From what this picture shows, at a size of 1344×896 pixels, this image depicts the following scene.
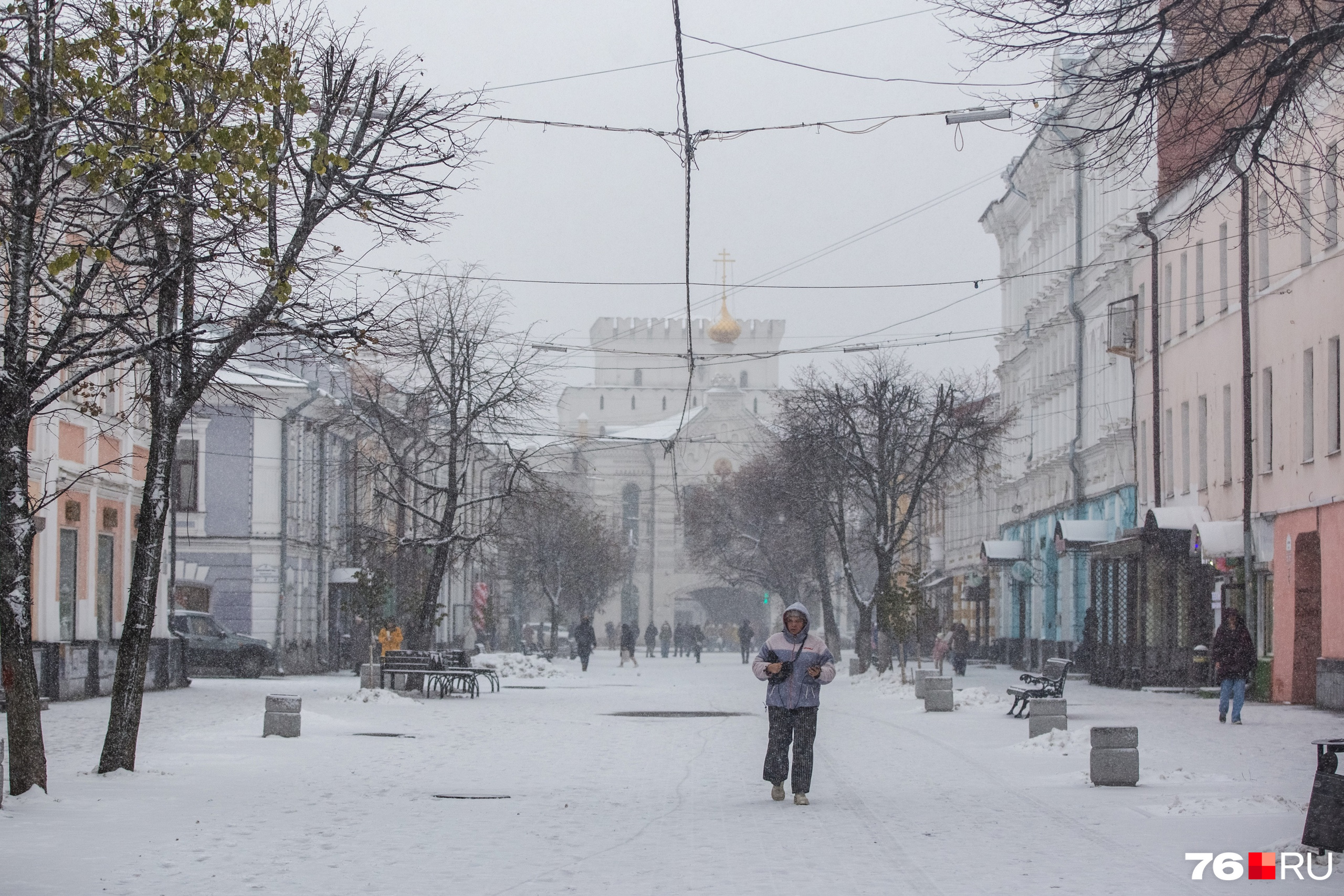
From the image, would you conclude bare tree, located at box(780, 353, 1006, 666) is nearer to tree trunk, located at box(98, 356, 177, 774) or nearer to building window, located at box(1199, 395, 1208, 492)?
building window, located at box(1199, 395, 1208, 492)

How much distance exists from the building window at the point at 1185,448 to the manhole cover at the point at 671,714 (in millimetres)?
12809

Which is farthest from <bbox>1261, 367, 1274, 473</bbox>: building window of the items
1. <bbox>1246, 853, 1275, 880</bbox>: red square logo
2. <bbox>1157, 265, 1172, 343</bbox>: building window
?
<bbox>1246, 853, 1275, 880</bbox>: red square logo

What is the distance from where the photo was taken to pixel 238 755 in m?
18.2

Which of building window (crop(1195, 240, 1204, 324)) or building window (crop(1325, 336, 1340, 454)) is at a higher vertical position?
building window (crop(1195, 240, 1204, 324))

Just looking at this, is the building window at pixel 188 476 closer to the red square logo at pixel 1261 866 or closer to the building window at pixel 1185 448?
the building window at pixel 1185 448

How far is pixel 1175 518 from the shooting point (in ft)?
116

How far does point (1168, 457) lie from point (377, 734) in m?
21.9

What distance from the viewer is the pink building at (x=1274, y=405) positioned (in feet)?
92.8

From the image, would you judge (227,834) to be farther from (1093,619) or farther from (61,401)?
(1093,619)

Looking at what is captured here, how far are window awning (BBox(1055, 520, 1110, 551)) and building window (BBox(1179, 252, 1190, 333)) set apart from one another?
6122 millimetres

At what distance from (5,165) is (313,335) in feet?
7.79

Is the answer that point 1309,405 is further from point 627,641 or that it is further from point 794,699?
point 627,641

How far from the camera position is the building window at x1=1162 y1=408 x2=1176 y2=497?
39.1m

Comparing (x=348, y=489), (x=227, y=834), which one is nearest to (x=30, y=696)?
(x=227, y=834)
